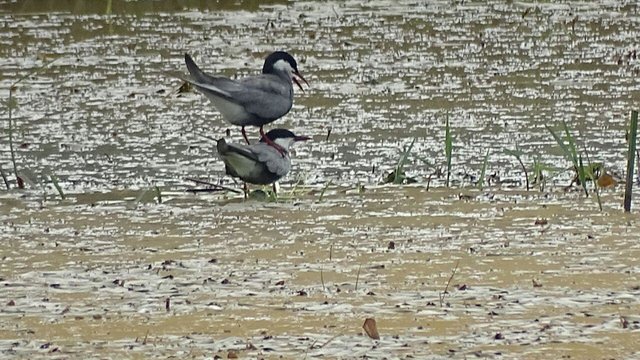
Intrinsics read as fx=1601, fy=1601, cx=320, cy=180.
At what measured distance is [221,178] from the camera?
7953 mm

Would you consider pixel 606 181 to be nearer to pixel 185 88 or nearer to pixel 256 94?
pixel 256 94

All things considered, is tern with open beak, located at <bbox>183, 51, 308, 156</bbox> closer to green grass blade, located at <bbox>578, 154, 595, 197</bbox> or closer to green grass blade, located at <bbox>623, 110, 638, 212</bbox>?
green grass blade, located at <bbox>578, 154, 595, 197</bbox>

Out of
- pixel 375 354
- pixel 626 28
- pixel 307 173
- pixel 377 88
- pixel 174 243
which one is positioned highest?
pixel 626 28

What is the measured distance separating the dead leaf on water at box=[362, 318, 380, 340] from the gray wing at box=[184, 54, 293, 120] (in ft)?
10.9

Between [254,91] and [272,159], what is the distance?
0.98 metres

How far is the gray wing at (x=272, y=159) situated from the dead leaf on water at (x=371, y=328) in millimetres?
2478

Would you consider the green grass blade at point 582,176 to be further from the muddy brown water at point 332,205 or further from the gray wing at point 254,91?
the gray wing at point 254,91

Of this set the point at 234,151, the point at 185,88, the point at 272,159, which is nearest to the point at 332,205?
the point at 272,159

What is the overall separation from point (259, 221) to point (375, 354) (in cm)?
215

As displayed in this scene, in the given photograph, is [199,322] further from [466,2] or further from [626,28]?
[466,2]

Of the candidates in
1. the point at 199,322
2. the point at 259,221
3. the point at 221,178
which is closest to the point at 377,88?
the point at 221,178

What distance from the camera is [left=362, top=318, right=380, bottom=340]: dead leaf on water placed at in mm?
5039

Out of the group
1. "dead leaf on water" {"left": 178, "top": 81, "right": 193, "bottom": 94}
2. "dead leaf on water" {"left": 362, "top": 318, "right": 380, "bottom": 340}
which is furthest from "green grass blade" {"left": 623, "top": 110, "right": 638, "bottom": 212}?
"dead leaf on water" {"left": 178, "top": 81, "right": 193, "bottom": 94}

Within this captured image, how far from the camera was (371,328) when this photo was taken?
5.07 m
